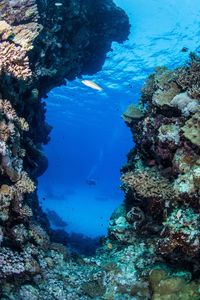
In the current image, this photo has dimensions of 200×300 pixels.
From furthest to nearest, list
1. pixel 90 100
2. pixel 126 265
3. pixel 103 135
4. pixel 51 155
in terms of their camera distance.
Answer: pixel 51 155 < pixel 103 135 < pixel 90 100 < pixel 126 265

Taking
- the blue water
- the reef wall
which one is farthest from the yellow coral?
the blue water

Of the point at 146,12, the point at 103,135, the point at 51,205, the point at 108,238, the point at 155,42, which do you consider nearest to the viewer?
the point at 108,238

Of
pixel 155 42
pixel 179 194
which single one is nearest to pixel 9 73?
A: pixel 179 194

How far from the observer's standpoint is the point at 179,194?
6082 millimetres

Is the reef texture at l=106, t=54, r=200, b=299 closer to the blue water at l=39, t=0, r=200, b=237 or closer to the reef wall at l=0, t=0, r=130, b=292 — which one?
the reef wall at l=0, t=0, r=130, b=292

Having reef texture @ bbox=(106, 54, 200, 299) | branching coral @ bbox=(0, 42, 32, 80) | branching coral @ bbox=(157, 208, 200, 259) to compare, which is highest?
branching coral @ bbox=(0, 42, 32, 80)

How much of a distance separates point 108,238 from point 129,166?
227cm

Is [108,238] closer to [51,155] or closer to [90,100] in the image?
[90,100]

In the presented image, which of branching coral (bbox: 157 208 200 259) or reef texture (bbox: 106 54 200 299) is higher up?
reef texture (bbox: 106 54 200 299)

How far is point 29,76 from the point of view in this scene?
26.1 feet

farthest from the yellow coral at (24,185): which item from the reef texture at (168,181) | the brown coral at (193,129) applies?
the brown coral at (193,129)

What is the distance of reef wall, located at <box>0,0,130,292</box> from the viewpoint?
6.53 metres

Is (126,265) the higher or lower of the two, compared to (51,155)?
lower

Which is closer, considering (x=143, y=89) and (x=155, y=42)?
(x=143, y=89)
